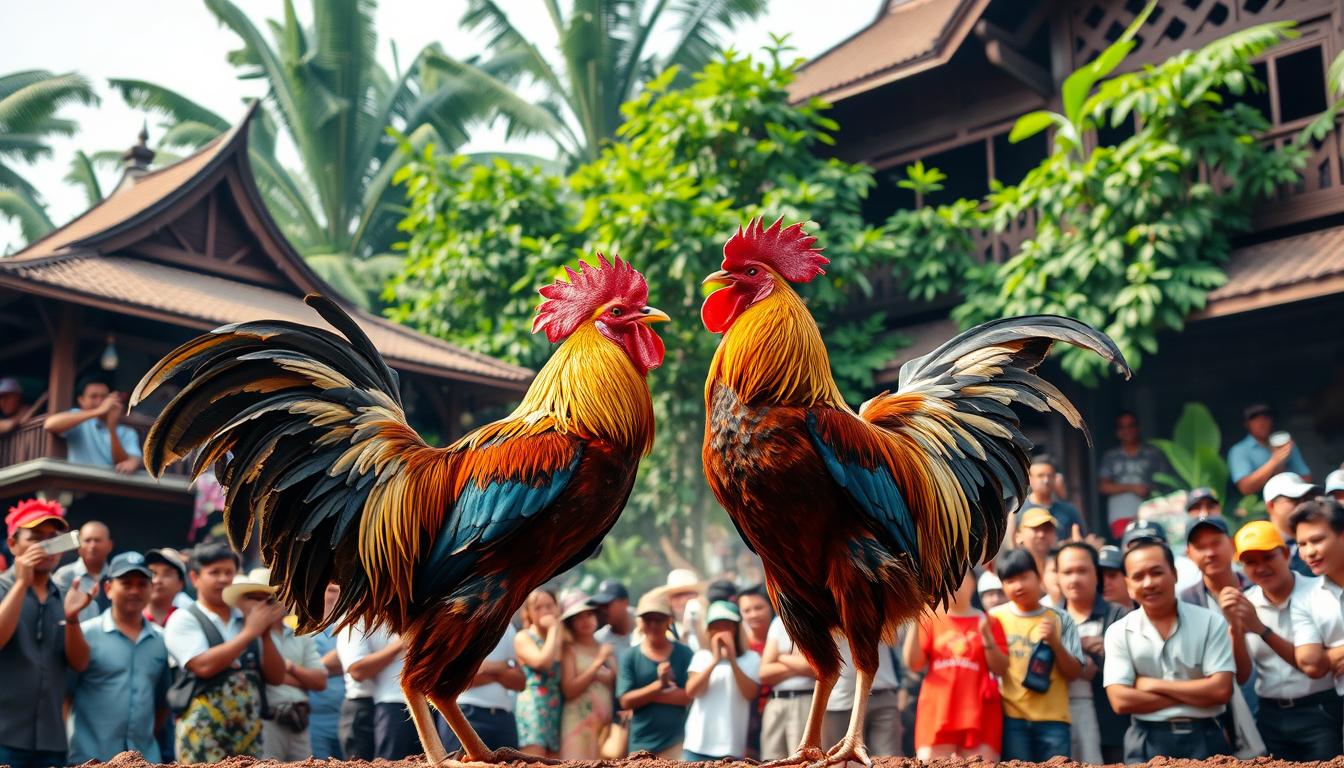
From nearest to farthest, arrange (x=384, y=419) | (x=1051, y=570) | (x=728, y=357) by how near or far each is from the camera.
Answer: (x=728, y=357) < (x=384, y=419) < (x=1051, y=570)

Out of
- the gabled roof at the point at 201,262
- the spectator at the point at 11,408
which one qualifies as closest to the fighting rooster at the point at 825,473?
the gabled roof at the point at 201,262

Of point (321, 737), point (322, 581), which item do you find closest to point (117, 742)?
point (321, 737)

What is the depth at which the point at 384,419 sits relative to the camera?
461 centimetres

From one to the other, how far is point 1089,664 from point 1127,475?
17.4ft

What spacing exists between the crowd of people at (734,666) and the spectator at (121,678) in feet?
0.04

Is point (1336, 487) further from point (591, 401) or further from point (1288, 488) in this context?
point (591, 401)

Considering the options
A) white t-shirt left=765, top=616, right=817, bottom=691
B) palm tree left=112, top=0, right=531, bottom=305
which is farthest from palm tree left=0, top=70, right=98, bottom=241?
white t-shirt left=765, top=616, right=817, bottom=691

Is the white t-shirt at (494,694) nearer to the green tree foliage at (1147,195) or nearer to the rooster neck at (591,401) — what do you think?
the rooster neck at (591,401)

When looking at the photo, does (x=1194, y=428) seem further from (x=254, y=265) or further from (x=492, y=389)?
(x=254, y=265)

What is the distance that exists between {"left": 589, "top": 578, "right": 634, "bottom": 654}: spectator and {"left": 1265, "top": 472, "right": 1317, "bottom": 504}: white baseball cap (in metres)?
4.05

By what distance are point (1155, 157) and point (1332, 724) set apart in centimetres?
711

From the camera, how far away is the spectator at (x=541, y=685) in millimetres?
7621

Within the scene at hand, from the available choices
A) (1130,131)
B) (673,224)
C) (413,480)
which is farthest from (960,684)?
(1130,131)

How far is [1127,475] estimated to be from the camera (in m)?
11.7
